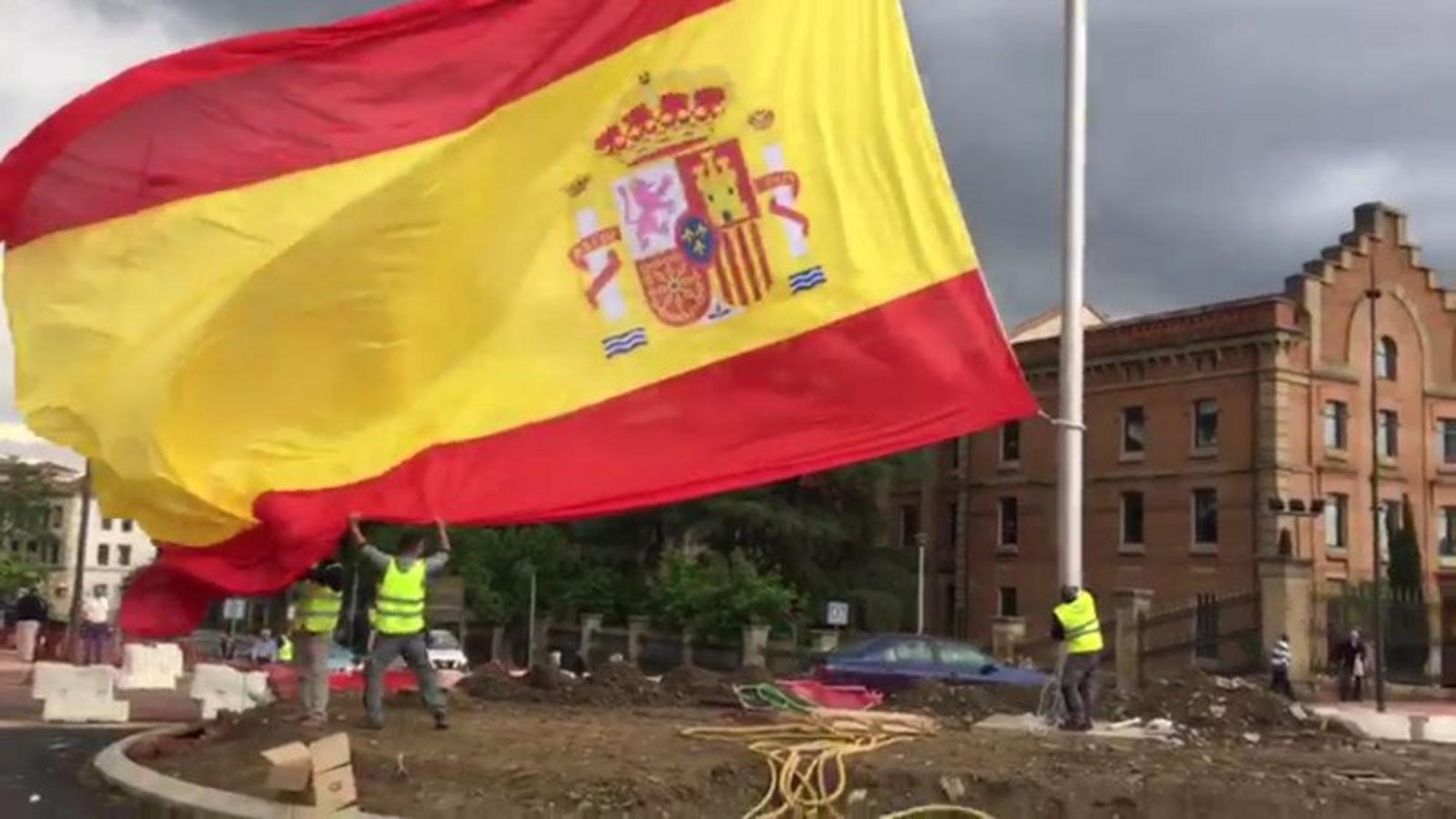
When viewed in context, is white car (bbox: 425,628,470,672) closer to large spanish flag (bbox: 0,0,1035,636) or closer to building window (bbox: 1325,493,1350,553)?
large spanish flag (bbox: 0,0,1035,636)

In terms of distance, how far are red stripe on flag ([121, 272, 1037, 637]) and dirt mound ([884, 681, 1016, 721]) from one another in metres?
5.15

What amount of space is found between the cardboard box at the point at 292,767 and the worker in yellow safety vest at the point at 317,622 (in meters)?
3.81

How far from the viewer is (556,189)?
1124cm

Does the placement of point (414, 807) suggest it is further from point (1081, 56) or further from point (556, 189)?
point (1081, 56)

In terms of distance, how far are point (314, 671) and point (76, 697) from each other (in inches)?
297

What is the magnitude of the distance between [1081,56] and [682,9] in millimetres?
3444

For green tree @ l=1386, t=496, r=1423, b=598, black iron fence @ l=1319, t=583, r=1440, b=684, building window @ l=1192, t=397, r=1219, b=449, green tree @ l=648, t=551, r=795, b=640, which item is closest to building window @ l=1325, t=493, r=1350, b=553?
green tree @ l=1386, t=496, r=1423, b=598

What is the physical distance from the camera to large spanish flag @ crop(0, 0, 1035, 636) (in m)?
10.5

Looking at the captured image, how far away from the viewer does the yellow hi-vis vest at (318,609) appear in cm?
1324

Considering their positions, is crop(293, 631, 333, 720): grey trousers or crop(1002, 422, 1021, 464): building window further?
crop(1002, 422, 1021, 464): building window

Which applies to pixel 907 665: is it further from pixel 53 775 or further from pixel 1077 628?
pixel 53 775

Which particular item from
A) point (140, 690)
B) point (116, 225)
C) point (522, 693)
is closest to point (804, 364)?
point (116, 225)

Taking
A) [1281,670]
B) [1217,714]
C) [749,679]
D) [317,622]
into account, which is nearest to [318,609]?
[317,622]

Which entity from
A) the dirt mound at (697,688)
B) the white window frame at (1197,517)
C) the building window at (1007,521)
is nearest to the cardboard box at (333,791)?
the dirt mound at (697,688)
